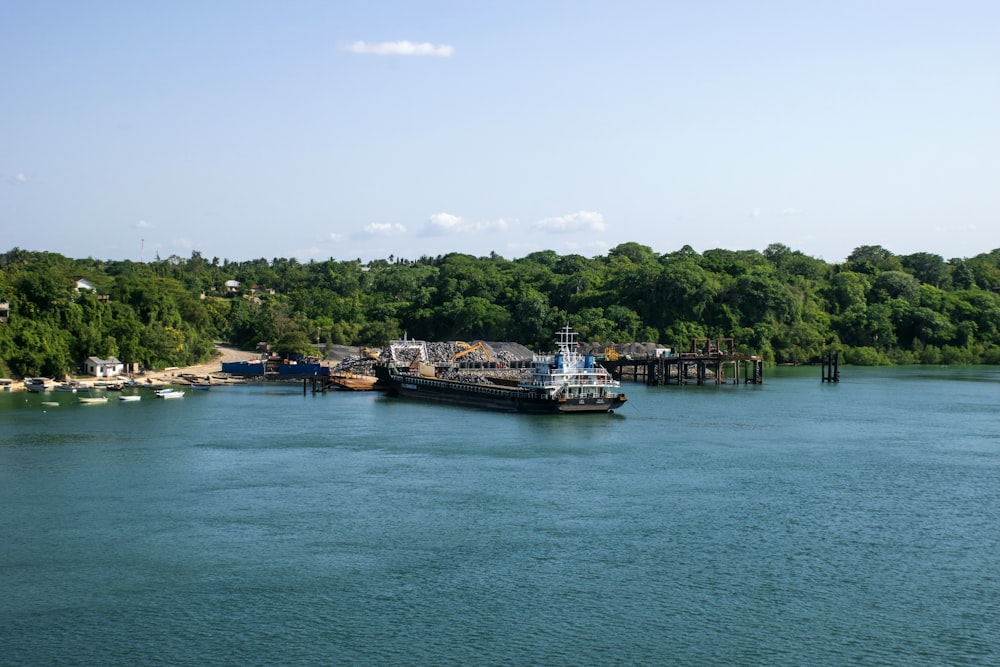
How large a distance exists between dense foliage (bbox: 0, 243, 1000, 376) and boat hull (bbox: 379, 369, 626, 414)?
28.3 metres

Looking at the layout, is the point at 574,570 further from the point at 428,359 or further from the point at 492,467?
the point at 428,359

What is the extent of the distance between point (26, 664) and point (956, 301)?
437 feet

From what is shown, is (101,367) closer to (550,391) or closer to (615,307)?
(550,391)

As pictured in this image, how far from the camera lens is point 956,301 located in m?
132

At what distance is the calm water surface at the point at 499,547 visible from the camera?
20734 mm

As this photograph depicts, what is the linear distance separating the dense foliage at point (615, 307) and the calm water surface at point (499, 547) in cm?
5718

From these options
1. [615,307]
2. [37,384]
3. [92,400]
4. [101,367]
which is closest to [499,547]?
[92,400]

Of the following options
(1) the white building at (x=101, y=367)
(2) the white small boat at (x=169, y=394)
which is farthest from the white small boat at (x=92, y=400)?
(1) the white building at (x=101, y=367)

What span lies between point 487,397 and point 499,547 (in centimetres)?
3735

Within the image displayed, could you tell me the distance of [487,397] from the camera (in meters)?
64.6

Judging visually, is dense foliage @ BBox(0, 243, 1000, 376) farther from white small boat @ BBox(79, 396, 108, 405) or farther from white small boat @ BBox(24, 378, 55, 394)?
white small boat @ BBox(79, 396, 108, 405)

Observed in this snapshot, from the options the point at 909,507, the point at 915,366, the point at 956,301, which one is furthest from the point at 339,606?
the point at 956,301

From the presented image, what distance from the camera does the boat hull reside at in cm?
5847

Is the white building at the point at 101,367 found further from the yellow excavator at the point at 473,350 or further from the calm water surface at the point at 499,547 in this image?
the calm water surface at the point at 499,547
